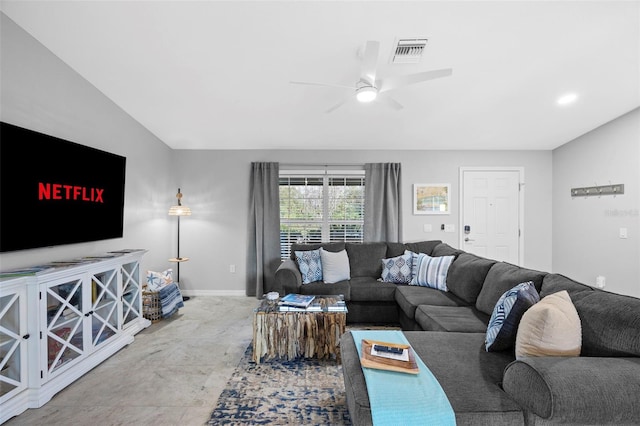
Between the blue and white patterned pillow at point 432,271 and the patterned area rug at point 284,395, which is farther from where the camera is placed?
the blue and white patterned pillow at point 432,271

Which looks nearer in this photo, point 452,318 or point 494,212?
point 452,318

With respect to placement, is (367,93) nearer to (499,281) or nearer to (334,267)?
(499,281)

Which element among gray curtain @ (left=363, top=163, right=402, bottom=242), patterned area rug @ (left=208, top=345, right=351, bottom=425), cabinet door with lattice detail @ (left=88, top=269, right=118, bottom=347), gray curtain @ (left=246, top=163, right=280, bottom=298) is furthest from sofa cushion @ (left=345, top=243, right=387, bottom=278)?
cabinet door with lattice detail @ (left=88, top=269, right=118, bottom=347)

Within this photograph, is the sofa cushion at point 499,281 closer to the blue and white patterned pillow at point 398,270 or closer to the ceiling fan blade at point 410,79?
the blue and white patterned pillow at point 398,270

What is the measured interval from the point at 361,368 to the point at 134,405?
5.38ft

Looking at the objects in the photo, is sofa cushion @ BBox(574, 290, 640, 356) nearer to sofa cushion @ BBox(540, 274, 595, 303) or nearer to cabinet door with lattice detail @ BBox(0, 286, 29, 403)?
sofa cushion @ BBox(540, 274, 595, 303)

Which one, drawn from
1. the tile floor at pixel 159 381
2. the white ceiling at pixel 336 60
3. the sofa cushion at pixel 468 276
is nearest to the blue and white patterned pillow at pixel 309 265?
the tile floor at pixel 159 381

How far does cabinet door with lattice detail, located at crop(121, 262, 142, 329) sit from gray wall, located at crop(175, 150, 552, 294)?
1.41m

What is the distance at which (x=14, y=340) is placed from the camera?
6.36 feet

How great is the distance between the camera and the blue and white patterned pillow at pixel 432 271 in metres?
3.30

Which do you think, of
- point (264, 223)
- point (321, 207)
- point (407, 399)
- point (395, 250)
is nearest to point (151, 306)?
point (264, 223)

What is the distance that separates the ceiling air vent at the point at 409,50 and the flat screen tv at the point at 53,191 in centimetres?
301

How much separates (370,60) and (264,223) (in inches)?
120

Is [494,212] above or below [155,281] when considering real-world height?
above
